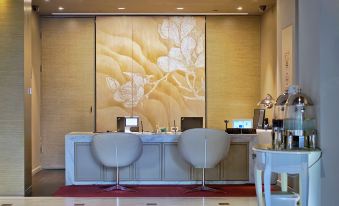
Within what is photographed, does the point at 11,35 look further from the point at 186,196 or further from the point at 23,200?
the point at 186,196

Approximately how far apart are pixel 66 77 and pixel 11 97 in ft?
11.2

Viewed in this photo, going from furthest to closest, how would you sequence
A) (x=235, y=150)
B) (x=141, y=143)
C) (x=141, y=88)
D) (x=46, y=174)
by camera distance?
(x=141, y=88) → (x=46, y=174) → (x=235, y=150) → (x=141, y=143)

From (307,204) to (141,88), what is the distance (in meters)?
6.36

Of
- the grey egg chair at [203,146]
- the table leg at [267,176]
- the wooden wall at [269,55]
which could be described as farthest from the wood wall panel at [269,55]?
the table leg at [267,176]

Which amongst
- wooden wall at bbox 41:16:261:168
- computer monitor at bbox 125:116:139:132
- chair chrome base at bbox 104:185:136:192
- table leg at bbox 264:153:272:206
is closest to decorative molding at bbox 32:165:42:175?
wooden wall at bbox 41:16:261:168

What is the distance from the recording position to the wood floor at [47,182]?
8.08 meters

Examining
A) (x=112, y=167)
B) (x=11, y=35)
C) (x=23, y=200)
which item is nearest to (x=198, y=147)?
(x=112, y=167)

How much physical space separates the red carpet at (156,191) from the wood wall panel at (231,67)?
3.11 metres

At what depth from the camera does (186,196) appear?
24.5 ft

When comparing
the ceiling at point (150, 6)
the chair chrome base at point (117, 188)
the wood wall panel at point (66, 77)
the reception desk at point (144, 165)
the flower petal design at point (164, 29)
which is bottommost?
the chair chrome base at point (117, 188)

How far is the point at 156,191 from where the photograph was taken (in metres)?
7.80

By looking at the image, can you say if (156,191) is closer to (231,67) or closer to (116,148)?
(116,148)

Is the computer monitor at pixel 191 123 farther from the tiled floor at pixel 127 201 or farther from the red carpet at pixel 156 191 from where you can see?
the tiled floor at pixel 127 201

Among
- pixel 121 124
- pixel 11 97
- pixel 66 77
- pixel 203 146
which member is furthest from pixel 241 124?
pixel 66 77
